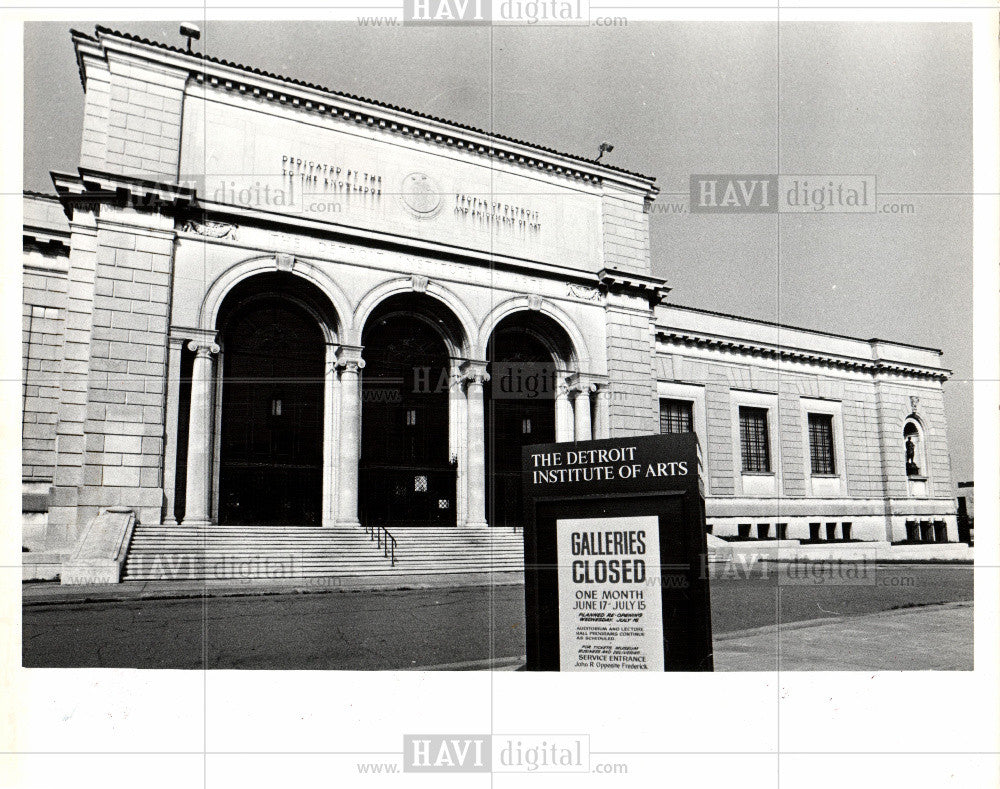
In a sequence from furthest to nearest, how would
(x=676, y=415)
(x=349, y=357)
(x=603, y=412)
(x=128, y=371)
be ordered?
(x=676, y=415) < (x=603, y=412) < (x=349, y=357) < (x=128, y=371)

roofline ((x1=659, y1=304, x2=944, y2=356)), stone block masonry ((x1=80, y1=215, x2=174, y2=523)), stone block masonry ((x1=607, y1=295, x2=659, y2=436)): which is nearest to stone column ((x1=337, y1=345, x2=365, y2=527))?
stone block masonry ((x1=80, y1=215, x2=174, y2=523))

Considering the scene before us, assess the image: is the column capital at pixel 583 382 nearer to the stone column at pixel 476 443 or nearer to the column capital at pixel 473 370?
the stone column at pixel 476 443

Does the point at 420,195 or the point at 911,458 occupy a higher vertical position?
the point at 420,195

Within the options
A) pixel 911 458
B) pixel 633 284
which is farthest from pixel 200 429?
pixel 911 458

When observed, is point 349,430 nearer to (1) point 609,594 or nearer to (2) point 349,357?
(2) point 349,357

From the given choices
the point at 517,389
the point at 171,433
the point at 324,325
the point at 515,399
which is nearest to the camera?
the point at 171,433

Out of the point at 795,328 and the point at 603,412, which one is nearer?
the point at 603,412

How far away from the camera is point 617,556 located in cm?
592

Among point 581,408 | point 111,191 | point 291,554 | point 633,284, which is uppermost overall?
point 111,191

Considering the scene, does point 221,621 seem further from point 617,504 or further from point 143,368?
point 143,368

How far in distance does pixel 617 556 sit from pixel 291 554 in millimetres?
12853

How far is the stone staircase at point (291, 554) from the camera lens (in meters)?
16.0

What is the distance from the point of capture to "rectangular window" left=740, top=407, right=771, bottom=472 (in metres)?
29.8

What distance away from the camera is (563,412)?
24641 millimetres
